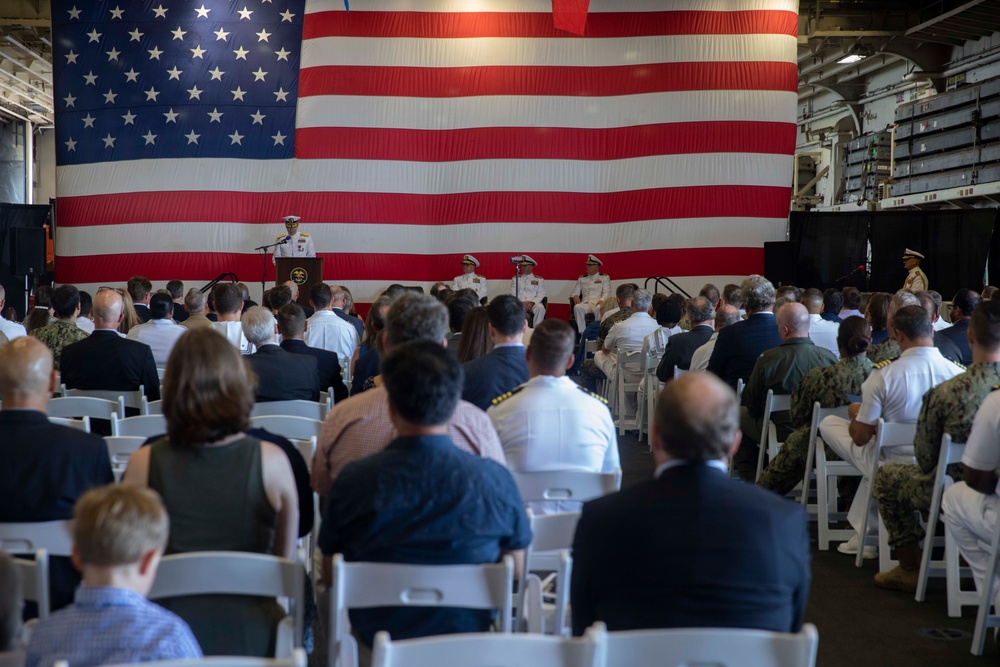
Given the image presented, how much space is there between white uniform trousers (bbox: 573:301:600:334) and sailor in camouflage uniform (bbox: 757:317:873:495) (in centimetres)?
666

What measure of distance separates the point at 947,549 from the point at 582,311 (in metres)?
8.01

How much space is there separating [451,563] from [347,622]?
243 millimetres

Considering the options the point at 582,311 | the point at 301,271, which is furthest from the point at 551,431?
the point at 582,311

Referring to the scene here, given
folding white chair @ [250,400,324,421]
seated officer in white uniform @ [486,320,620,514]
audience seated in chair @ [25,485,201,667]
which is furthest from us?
folding white chair @ [250,400,324,421]

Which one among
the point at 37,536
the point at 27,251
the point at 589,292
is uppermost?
the point at 27,251

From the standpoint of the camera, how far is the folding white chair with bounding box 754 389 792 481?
4773 mm

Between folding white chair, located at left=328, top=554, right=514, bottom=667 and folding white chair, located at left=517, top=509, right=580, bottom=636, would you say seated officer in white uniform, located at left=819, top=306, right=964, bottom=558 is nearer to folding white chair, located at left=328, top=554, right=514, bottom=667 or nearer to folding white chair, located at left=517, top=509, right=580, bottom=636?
folding white chair, located at left=517, top=509, right=580, bottom=636

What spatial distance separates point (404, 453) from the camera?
196 cm

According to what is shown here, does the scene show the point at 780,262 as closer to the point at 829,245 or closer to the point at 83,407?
the point at 829,245

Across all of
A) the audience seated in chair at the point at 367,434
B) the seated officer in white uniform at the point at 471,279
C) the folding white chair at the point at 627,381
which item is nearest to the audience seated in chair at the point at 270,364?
the audience seated in chair at the point at 367,434

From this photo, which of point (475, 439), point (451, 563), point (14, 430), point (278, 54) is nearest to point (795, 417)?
point (475, 439)

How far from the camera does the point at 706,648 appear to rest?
4.77 feet

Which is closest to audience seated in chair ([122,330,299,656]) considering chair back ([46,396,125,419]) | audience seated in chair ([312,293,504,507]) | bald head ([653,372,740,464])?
audience seated in chair ([312,293,504,507])

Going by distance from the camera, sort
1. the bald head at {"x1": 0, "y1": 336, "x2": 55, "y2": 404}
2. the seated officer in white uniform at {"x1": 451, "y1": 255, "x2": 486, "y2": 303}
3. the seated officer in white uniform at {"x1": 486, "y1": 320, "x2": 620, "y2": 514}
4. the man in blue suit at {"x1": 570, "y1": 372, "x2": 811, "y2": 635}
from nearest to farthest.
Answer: the man in blue suit at {"x1": 570, "y1": 372, "x2": 811, "y2": 635}, the bald head at {"x1": 0, "y1": 336, "x2": 55, "y2": 404}, the seated officer in white uniform at {"x1": 486, "y1": 320, "x2": 620, "y2": 514}, the seated officer in white uniform at {"x1": 451, "y1": 255, "x2": 486, "y2": 303}
